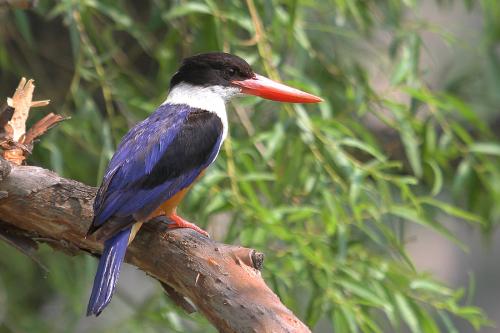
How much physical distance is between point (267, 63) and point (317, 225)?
0.58m

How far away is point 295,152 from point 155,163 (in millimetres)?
683

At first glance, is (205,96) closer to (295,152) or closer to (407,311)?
(295,152)

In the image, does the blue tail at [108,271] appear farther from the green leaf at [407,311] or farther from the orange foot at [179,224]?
the green leaf at [407,311]

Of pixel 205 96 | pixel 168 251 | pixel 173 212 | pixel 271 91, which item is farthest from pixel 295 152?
pixel 168 251

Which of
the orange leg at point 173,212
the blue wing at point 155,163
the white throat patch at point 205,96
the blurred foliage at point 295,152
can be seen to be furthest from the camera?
the blurred foliage at point 295,152

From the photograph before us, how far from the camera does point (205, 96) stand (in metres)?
3.06

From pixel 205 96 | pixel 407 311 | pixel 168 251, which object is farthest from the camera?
pixel 407 311

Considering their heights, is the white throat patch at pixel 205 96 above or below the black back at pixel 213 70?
below

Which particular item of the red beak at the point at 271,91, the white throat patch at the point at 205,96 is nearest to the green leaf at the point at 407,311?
the red beak at the point at 271,91

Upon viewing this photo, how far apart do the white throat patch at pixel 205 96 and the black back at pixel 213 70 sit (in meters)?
0.01

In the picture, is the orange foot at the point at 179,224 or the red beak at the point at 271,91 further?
the red beak at the point at 271,91

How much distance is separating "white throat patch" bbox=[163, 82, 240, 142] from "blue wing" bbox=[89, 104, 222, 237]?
7 cm

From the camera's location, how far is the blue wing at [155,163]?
2.50 meters

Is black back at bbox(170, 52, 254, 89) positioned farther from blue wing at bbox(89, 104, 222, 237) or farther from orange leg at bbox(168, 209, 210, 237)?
orange leg at bbox(168, 209, 210, 237)
